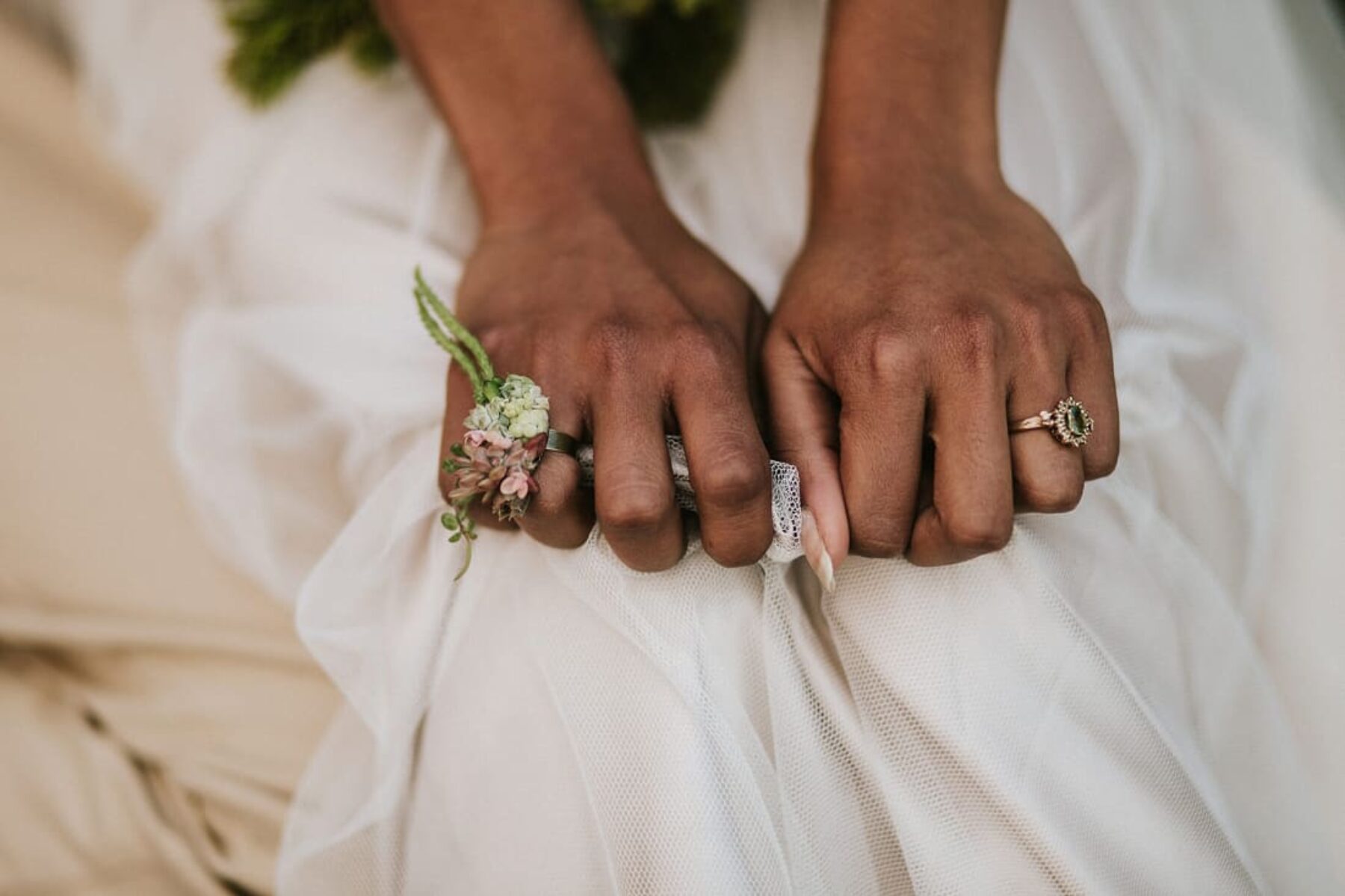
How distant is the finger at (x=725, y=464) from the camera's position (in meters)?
0.65

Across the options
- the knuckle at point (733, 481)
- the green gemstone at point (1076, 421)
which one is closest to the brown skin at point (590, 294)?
the knuckle at point (733, 481)

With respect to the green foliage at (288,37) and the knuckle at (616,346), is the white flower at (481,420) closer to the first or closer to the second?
the knuckle at (616,346)

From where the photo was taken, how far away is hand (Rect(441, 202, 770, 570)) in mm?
663

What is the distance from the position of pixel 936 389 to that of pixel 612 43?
0.68 m

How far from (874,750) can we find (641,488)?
270 millimetres

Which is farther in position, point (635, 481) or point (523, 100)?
point (523, 100)

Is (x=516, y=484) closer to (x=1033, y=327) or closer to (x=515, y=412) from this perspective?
(x=515, y=412)

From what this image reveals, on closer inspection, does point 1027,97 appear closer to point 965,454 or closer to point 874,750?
point 965,454

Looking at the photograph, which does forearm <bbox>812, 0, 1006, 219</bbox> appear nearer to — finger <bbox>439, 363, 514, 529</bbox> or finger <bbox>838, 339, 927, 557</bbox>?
finger <bbox>838, 339, 927, 557</bbox>

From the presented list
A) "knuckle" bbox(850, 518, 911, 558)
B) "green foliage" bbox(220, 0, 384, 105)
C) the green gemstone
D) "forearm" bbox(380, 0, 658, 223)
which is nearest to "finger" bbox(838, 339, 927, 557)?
"knuckle" bbox(850, 518, 911, 558)

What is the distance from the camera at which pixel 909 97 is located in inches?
32.4

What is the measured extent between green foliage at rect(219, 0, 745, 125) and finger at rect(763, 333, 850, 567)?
421 mm

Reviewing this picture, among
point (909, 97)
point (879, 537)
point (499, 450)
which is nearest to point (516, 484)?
point (499, 450)

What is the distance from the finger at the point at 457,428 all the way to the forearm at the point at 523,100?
20 centimetres
